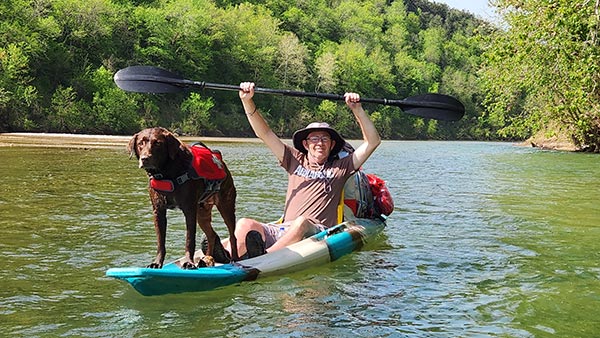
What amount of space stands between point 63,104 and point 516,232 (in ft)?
126

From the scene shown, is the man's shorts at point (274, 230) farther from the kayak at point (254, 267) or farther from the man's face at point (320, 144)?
the man's face at point (320, 144)

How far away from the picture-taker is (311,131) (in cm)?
630

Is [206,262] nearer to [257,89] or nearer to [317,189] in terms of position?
[317,189]

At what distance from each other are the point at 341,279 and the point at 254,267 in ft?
2.76

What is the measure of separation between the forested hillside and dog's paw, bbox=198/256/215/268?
29.4 feet

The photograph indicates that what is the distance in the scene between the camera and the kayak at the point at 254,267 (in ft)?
14.9

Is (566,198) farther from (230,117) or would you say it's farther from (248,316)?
(230,117)

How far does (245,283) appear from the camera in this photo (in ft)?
16.8

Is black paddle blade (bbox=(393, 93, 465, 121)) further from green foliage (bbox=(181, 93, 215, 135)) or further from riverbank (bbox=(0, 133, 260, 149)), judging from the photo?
green foliage (bbox=(181, 93, 215, 135))

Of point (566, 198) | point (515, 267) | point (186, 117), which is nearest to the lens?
point (515, 267)

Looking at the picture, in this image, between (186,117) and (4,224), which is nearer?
(4,224)

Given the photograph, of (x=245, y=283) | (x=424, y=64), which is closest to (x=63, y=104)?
(x=245, y=283)

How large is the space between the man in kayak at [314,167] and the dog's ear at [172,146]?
143cm

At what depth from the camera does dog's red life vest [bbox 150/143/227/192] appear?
15.0 ft
